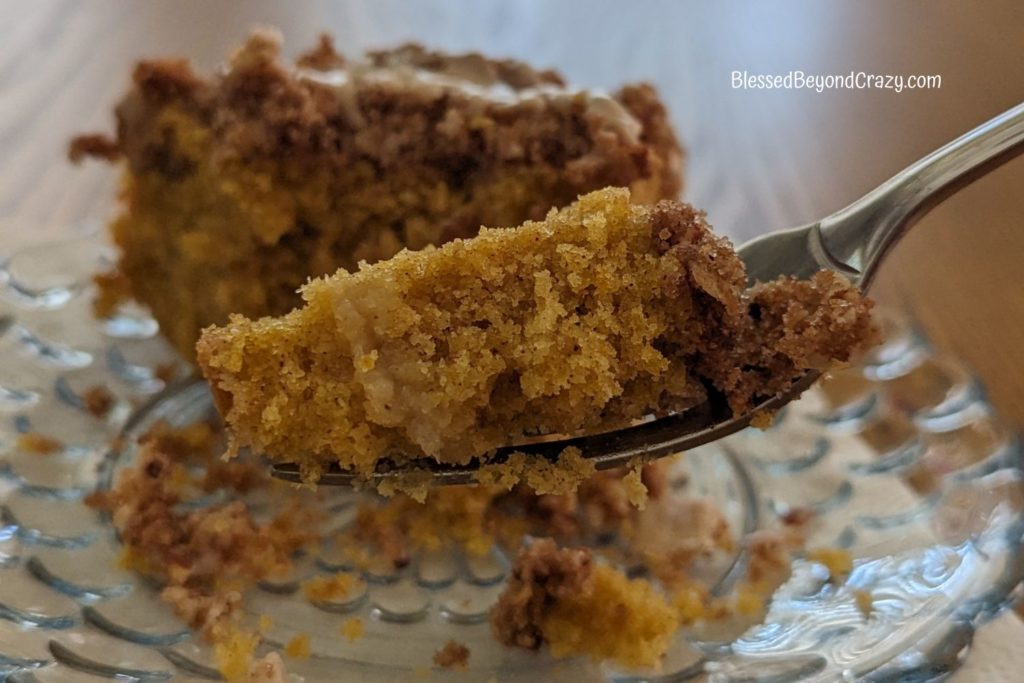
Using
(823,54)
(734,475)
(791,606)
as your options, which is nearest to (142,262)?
(734,475)

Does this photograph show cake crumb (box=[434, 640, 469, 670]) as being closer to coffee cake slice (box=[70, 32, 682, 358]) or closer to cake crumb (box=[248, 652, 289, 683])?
cake crumb (box=[248, 652, 289, 683])

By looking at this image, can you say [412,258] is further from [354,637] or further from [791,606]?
[791,606]

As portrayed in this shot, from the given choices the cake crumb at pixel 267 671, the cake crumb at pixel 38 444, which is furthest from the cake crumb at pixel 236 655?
the cake crumb at pixel 38 444

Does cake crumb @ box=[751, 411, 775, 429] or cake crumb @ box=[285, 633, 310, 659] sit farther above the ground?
cake crumb @ box=[751, 411, 775, 429]

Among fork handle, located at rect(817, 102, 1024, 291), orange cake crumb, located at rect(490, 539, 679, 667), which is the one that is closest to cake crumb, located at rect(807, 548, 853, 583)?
orange cake crumb, located at rect(490, 539, 679, 667)

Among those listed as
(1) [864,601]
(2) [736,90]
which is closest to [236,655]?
(1) [864,601]

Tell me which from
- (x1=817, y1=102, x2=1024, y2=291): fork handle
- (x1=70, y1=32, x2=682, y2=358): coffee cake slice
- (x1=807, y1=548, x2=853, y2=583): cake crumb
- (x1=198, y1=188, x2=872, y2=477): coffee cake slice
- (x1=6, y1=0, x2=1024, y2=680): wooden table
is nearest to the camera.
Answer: (x1=198, y1=188, x2=872, y2=477): coffee cake slice
